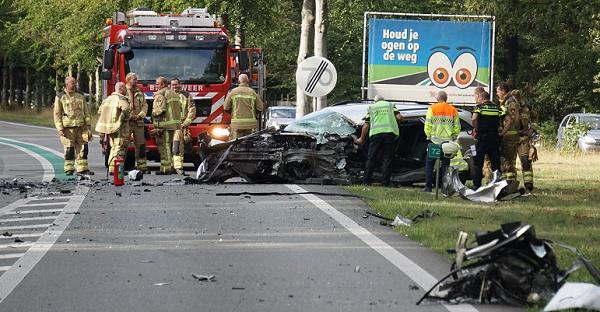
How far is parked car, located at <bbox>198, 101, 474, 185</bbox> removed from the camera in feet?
63.2

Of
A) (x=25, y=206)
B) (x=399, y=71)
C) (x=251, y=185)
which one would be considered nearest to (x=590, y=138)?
(x=399, y=71)

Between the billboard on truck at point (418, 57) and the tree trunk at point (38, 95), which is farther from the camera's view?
the tree trunk at point (38, 95)

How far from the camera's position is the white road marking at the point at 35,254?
9234 mm

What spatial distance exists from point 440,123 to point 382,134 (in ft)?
3.29

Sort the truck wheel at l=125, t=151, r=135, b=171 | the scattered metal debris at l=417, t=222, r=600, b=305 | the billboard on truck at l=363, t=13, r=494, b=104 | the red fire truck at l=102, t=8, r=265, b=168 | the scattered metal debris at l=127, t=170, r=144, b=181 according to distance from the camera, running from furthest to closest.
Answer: the billboard on truck at l=363, t=13, r=494, b=104, the truck wheel at l=125, t=151, r=135, b=171, the red fire truck at l=102, t=8, r=265, b=168, the scattered metal debris at l=127, t=170, r=144, b=181, the scattered metal debris at l=417, t=222, r=600, b=305

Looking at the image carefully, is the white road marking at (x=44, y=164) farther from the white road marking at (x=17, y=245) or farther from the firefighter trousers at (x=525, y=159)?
the white road marking at (x=17, y=245)

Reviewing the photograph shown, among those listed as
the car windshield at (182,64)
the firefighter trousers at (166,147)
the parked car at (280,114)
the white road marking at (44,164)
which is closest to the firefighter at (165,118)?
the firefighter trousers at (166,147)

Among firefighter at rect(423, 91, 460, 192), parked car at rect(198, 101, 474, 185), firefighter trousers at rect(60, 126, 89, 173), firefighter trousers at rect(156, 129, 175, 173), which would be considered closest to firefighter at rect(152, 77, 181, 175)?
firefighter trousers at rect(156, 129, 175, 173)

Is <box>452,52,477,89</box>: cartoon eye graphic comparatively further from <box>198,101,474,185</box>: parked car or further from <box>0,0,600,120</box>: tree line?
<box>198,101,474,185</box>: parked car

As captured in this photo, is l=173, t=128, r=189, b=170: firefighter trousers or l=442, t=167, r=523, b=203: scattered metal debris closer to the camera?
l=442, t=167, r=523, b=203: scattered metal debris

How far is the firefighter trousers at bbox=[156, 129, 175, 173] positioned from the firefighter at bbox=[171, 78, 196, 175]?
17 cm

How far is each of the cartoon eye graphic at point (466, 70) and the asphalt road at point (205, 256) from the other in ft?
36.7

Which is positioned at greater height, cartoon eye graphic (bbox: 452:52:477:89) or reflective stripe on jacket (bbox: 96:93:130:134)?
cartoon eye graphic (bbox: 452:52:477:89)

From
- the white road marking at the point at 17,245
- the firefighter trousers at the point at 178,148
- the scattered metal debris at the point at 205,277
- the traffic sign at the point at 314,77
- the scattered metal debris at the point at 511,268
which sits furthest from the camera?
the traffic sign at the point at 314,77
